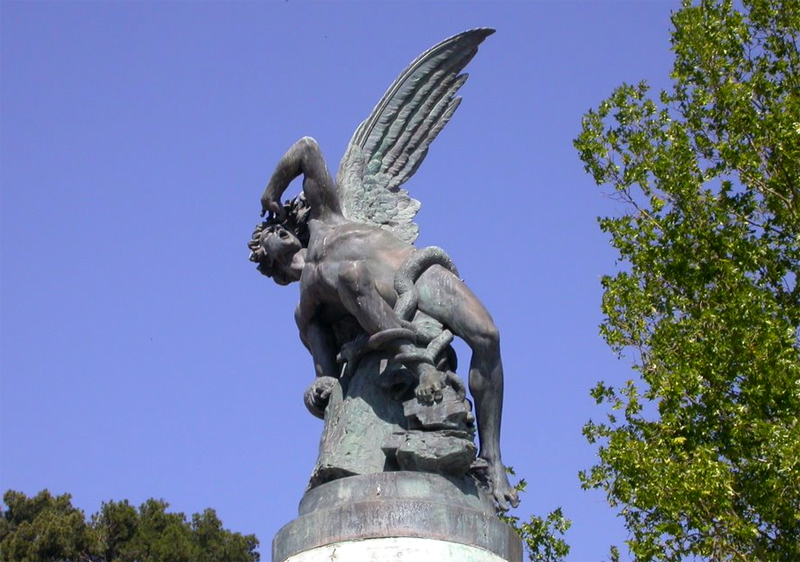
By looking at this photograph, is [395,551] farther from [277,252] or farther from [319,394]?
[277,252]

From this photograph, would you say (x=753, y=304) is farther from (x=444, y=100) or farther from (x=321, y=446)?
(x=321, y=446)

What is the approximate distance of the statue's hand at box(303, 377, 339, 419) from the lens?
24.9 feet

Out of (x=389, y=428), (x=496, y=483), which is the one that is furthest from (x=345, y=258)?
(x=496, y=483)

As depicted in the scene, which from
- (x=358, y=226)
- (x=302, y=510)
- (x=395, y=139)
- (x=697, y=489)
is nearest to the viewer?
(x=302, y=510)

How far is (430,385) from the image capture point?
6.91 meters

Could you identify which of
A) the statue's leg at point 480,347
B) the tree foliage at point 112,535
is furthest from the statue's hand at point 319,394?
the tree foliage at point 112,535

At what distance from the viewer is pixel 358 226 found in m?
7.90

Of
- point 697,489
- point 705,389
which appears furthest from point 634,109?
point 697,489

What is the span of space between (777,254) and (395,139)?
261 inches

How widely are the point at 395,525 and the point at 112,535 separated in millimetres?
19686

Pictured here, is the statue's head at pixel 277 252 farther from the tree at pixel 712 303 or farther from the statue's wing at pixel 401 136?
the tree at pixel 712 303

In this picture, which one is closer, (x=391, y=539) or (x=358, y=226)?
(x=391, y=539)

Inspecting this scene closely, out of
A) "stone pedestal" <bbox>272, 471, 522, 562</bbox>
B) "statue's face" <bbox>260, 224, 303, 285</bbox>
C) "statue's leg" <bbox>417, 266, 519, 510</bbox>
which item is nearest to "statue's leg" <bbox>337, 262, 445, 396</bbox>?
"statue's leg" <bbox>417, 266, 519, 510</bbox>

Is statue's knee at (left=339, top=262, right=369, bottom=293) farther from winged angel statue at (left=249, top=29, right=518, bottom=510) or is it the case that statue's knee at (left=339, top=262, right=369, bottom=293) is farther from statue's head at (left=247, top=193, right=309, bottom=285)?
statue's head at (left=247, top=193, right=309, bottom=285)
